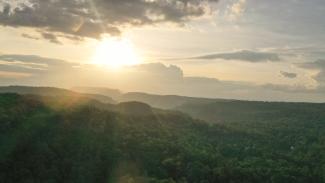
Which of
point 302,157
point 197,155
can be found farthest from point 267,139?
point 197,155

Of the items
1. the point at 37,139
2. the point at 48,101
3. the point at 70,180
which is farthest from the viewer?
the point at 48,101

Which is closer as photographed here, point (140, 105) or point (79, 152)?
point (79, 152)

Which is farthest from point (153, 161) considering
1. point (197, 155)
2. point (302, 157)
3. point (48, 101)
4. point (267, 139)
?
point (267, 139)

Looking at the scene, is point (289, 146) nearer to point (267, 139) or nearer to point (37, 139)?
point (267, 139)

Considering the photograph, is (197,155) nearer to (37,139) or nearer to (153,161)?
(153,161)

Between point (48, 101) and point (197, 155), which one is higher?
point (48, 101)

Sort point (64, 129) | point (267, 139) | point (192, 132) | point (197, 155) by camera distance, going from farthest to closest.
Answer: point (267, 139) < point (192, 132) < point (197, 155) < point (64, 129)
